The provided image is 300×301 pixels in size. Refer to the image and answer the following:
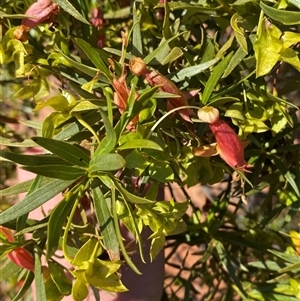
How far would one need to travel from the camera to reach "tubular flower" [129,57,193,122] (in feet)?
1.55

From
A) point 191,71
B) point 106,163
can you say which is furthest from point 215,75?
point 106,163

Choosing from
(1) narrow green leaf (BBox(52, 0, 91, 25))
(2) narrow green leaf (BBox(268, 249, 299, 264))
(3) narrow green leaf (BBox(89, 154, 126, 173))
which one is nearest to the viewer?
(3) narrow green leaf (BBox(89, 154, 126, 173))

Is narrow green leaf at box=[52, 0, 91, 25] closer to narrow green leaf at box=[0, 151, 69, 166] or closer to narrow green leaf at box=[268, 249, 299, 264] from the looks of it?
narrow green leaf at box=[0, 151, 69, 166]

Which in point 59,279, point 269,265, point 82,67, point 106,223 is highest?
point 82,67

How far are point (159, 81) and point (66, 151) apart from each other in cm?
10

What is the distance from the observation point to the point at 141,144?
417 millimetres

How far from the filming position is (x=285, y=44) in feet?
1.53

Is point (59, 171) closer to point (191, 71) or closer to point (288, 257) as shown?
point (191, 71)

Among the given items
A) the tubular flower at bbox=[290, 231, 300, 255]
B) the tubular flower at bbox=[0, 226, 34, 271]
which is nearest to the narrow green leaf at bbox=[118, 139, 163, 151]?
the tubular flower at bbox=[0, 226, 34, 271]

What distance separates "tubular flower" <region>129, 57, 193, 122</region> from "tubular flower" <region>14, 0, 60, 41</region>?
0.39 feet

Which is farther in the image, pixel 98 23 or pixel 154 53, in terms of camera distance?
pixel 98 23

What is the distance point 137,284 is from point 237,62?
0.40 m

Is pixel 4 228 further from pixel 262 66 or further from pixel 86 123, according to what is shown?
pixel 262 66

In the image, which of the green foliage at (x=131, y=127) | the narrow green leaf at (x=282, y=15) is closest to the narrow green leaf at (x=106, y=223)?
the green foliage at (x=131, y=127)
